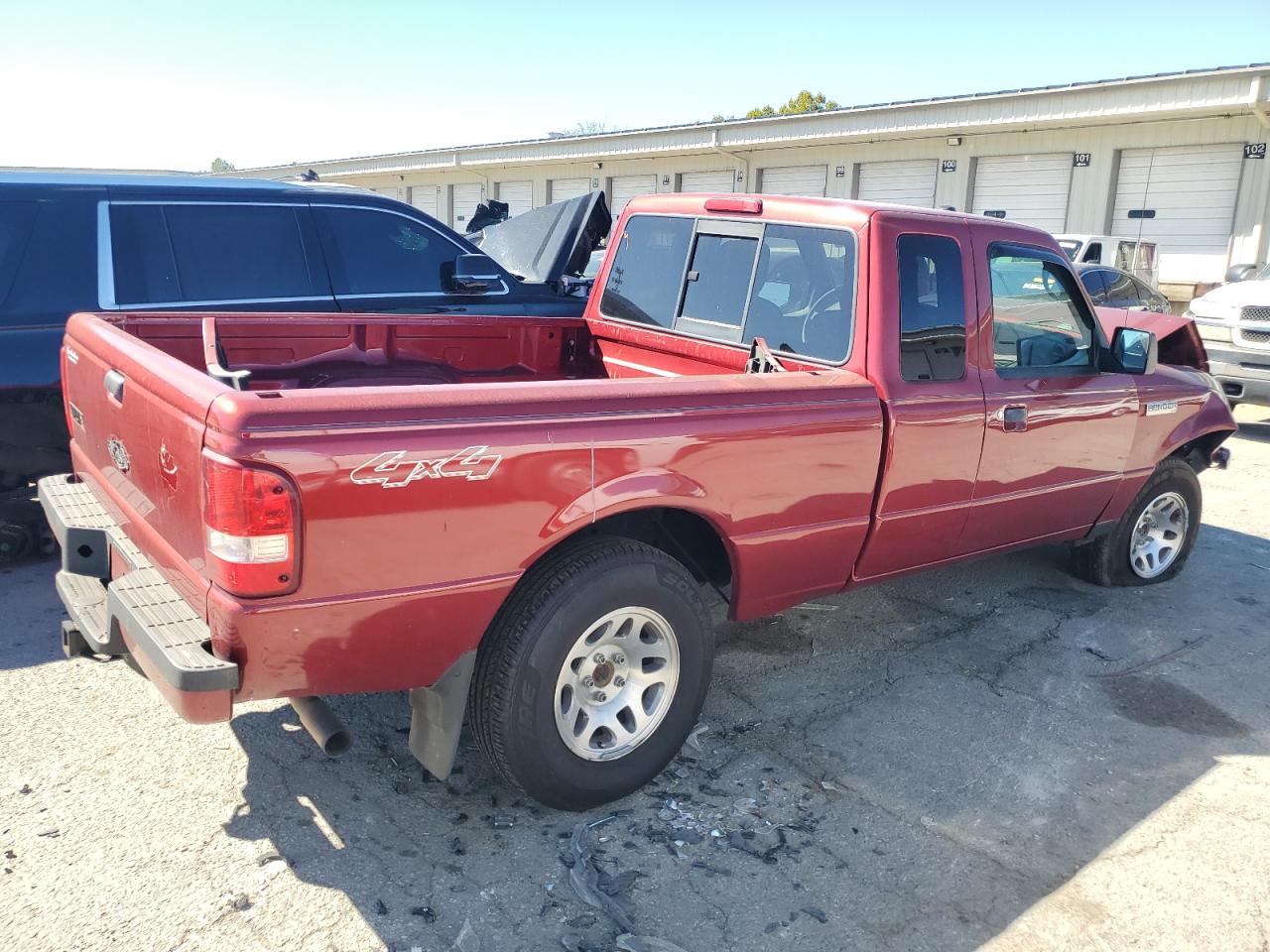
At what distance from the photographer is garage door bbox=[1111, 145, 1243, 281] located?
17.2 metres

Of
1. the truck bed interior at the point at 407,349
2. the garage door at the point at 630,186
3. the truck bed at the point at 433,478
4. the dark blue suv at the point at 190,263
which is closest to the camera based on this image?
the truck bed at the point at 433,478

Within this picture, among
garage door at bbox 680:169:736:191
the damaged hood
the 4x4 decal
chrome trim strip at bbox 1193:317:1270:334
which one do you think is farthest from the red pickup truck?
garage door at bbox 680:169:736:191

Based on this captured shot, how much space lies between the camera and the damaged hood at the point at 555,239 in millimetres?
7156

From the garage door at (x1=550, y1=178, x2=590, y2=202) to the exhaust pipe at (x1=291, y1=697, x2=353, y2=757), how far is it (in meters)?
27.3

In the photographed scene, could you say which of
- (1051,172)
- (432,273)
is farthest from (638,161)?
(432,273)

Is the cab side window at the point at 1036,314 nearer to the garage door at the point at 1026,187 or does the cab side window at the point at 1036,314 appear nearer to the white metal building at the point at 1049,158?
the white metal building at the point at 1049,158

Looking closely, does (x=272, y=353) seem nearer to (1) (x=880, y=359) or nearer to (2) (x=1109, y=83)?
(1) (x=880, y=359)

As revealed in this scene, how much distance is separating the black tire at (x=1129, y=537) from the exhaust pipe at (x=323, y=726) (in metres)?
4.27

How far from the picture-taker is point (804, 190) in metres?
24.2

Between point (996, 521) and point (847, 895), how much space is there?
2.03m

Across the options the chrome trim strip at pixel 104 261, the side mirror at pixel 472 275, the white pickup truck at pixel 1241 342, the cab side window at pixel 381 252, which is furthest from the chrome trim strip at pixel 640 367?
the white pickup truck at pixel 1241 342

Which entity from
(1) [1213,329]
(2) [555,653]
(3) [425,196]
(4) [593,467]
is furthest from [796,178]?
(2) [555,653]

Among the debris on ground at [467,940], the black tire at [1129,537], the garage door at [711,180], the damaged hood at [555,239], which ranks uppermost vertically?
the garage door at [711,180]

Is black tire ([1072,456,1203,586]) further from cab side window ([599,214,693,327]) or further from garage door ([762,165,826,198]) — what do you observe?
garage door ([762,165,826,198])
